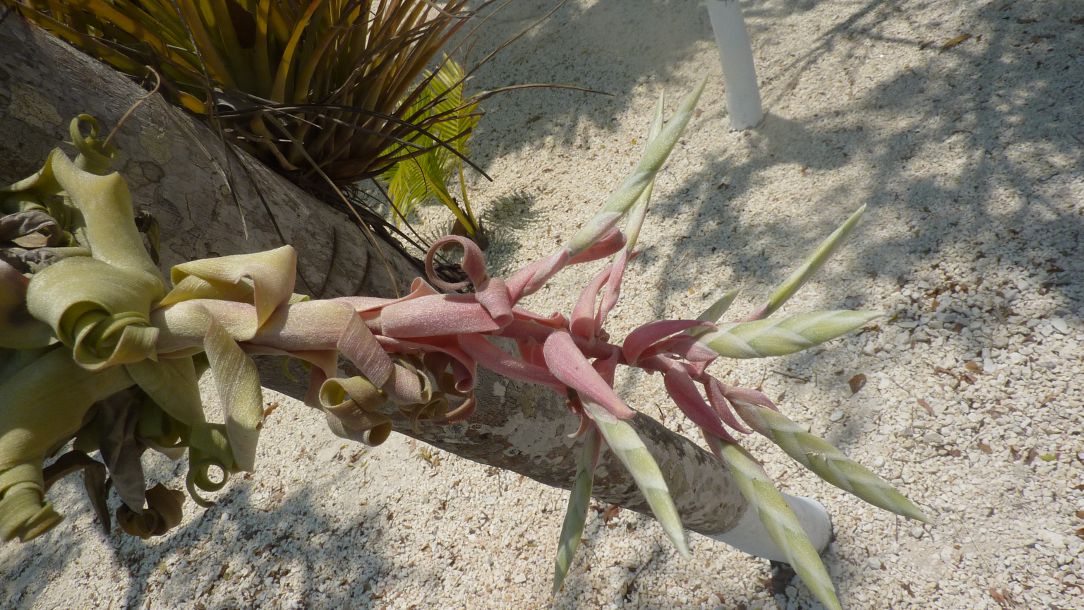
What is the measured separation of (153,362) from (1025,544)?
156cm

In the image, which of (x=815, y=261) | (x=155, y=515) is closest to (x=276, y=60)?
(x=155, y=515)

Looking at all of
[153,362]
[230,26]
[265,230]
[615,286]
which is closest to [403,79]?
[230,26]

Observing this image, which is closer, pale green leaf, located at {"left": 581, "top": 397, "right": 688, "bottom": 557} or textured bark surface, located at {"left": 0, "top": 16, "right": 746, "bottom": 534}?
pale green leaf, located at {"left": 581, "top": 397, "right": 688, "bottom": 557}

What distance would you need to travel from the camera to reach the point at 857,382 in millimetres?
1636

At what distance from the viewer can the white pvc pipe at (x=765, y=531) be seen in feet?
3.85

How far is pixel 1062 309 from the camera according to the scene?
1.53 meters

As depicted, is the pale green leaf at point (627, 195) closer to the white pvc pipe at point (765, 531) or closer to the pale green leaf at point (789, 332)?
the pale green leaf at point (789, 332)

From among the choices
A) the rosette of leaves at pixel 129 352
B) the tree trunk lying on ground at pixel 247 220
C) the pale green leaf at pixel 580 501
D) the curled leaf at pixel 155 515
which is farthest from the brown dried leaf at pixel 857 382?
the curled leaf at pixel 155 515

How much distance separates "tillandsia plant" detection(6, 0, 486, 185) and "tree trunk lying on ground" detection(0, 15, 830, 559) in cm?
20

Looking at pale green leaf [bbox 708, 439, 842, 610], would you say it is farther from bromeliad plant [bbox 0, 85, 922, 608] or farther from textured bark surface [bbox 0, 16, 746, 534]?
textured bark surface [bbox 0, 16, 746, 534]

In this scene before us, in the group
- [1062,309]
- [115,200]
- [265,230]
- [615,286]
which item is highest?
[115,200]

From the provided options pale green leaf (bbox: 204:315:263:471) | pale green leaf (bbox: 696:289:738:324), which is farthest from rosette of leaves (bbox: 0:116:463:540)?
pale green leaf (bbox: 696:289:738:324)

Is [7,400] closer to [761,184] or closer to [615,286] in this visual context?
[615,286]

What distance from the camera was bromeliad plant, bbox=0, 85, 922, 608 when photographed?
395mm
